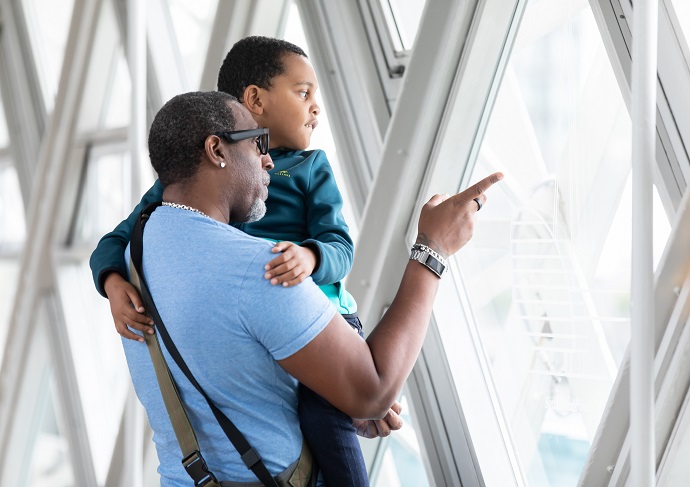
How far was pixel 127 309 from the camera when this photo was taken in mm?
1239

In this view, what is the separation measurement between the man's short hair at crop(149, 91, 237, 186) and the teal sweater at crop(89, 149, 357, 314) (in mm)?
284

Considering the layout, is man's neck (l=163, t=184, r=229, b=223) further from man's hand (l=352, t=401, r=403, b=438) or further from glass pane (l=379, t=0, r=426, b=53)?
glass pane (l=379, t=0, r=426, b=53)

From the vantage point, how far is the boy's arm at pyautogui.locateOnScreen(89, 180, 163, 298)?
1.38 m

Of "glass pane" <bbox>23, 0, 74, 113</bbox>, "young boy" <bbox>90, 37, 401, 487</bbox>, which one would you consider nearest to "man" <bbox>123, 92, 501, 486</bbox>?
"young boy" <bbox>90, 37, 401, 487</bbox>

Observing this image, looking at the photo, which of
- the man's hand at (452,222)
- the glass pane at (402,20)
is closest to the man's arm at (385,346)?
the man's hand at (452,222)

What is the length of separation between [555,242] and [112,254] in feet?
4.04

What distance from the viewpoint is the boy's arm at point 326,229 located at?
132cm

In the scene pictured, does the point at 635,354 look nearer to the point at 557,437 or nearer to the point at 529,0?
the point at 557,437

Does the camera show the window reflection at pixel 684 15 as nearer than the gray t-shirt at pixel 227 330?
No

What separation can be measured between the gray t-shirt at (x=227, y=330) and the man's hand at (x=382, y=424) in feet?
1.02

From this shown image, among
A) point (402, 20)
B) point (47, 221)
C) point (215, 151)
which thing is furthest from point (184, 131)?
point (47, 221)

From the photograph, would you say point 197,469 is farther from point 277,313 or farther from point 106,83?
point 106,83

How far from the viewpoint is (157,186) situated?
155 centimetres

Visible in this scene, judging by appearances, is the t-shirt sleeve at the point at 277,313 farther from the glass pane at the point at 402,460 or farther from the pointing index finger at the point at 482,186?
the glass pane at the point at 402,460
